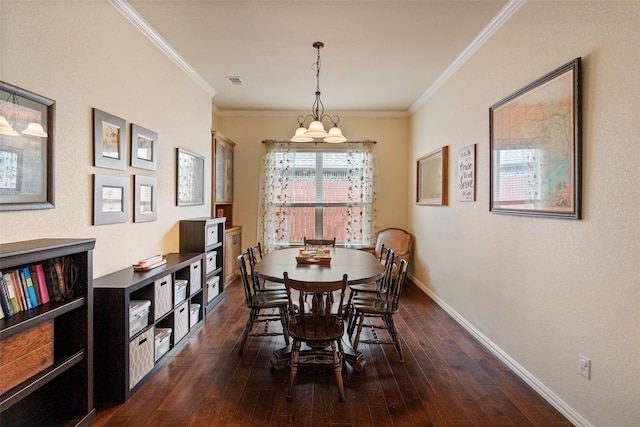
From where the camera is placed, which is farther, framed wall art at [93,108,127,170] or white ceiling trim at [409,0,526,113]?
white ceiling trim at [409,0,526,113]

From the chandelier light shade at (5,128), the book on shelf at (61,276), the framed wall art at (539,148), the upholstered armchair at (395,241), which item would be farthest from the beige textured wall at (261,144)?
the chandelier light shade at (5,128)

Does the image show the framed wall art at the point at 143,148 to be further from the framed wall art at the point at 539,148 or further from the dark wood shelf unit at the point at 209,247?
the framed wall art at the point at 539,148

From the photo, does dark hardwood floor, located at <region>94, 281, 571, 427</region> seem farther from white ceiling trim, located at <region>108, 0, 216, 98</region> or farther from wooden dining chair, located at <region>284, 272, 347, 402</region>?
white ceiling trim, located at <region>108, 0, 216, 98</region>

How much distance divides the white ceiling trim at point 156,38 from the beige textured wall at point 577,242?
9.98 feet

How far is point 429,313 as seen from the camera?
3805 millimetres

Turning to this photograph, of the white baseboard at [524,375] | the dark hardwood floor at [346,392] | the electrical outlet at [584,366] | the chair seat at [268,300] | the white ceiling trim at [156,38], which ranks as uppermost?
the white ceiling trim at [156,38]

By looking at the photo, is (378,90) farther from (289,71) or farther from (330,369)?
(330,369)

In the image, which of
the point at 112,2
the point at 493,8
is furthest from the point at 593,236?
the point at 112,2

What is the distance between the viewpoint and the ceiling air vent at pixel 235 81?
405 centimetres

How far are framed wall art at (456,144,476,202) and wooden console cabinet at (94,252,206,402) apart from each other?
2.87 metres

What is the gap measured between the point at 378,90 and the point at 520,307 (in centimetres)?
326

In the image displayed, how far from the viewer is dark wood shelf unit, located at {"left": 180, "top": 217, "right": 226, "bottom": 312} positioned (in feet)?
11.7

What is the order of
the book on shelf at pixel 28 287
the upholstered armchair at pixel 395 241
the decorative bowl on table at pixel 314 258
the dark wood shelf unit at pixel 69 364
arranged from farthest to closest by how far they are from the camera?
the upholstered armchair at pixel 395 241, the decorative bowl on table at pixel 314 258, the dark wood shelf unit at pixel 69 364, the book on shelf at pixel 28 287

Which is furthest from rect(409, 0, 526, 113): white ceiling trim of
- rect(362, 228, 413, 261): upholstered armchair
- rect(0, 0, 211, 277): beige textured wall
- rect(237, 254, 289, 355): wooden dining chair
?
rect(0, 0, 211, 277): beige textured wall
